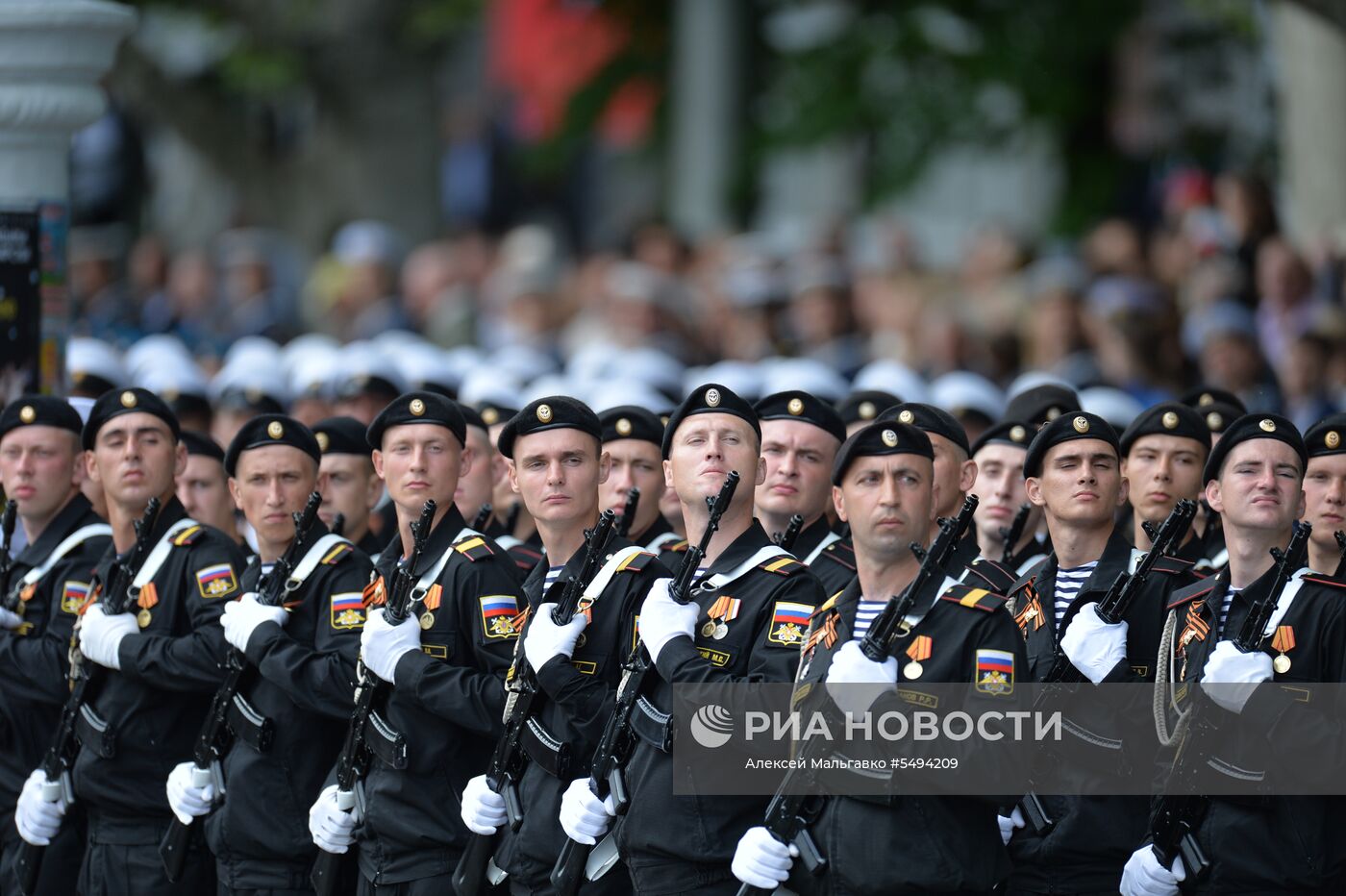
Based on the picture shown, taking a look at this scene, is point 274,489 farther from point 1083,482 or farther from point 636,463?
point 1083,482

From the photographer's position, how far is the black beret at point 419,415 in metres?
7.65

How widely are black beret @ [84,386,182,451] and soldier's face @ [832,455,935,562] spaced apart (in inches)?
122

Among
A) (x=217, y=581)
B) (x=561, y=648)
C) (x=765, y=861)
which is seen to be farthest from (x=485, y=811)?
(x=217, y=581)

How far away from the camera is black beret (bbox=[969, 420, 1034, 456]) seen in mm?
8245

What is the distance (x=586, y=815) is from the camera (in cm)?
666

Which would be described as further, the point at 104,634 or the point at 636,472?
the point at 636,472

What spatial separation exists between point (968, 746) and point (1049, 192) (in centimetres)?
1609

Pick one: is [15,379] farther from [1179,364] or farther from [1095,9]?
[1095,9]

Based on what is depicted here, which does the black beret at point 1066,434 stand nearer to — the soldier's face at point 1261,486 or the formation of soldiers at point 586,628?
the formation of soldiers at point 586,628

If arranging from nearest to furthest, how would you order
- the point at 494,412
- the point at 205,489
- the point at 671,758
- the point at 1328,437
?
the point at 671,758 < the point at 1328,437 < the point at 205,489 < the point at 494,412

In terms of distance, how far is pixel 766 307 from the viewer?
1471cm

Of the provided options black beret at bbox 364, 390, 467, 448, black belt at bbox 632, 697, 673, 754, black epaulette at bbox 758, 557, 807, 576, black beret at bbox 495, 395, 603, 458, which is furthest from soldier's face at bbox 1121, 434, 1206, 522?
black beret at bbox 364, 390, 467, 448

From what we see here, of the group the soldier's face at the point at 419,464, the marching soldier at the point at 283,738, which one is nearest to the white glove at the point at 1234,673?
the soldier's face at the point at 419,464

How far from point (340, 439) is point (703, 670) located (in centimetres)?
256
